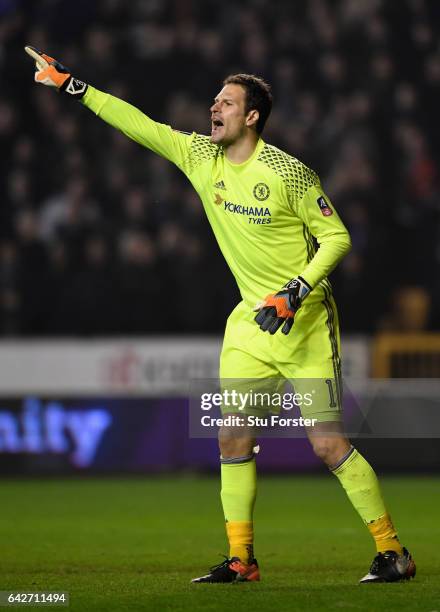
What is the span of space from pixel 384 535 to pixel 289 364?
0.92m

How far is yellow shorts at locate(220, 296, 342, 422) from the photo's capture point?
6461 millimetres

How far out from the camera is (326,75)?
16750 millimetres

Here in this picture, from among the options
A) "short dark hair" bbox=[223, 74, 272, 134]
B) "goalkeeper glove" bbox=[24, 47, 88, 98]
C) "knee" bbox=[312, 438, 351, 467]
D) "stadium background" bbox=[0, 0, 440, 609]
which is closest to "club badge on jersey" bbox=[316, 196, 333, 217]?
"short dark hair" bbox=[223, 74, 272, 134]

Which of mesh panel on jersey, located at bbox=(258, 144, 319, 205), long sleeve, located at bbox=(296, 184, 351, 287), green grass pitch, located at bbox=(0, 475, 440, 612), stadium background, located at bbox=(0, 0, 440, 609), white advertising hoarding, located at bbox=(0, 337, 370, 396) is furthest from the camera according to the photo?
white advertising hoarding, located at bbox=(0, 337, 370, 396)

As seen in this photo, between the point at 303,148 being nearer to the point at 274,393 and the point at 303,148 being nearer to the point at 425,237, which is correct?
the point at 425,237

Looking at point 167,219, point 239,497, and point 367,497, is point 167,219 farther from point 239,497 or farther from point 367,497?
point 367,497

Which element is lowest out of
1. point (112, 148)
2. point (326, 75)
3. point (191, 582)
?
point (191, 582)

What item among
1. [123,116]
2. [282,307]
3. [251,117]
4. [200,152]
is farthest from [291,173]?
[123,116]

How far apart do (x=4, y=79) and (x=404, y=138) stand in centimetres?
483

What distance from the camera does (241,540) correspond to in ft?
21.2

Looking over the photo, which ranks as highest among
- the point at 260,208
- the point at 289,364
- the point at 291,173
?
the point at 291,173

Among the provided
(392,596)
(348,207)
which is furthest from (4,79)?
(392,596)

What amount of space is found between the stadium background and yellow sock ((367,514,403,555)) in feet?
18.9

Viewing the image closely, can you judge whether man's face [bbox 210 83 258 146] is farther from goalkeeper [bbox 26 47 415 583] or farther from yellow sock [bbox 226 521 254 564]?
yellow sock [bbox 226 521 254 564]
